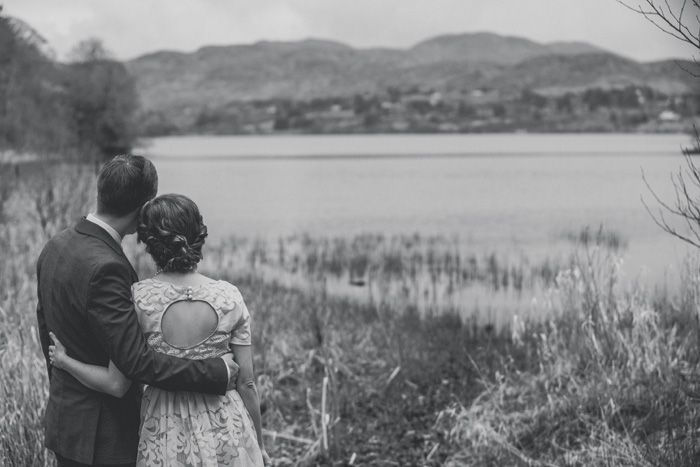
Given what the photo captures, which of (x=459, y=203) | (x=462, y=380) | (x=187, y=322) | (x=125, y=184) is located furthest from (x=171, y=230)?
(x=459, y=203)

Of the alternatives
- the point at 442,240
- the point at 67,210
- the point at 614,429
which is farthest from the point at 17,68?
the point at 614,429

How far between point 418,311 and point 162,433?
10359 millimetres

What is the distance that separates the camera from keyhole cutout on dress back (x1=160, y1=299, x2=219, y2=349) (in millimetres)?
3150

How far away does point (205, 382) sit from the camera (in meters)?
3.12

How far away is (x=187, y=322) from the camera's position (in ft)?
10.4

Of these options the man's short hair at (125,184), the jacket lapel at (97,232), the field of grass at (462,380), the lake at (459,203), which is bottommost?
the lake at (459,203)

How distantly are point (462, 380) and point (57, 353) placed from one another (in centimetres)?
617

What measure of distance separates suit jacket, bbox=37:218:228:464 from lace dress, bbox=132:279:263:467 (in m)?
0.07

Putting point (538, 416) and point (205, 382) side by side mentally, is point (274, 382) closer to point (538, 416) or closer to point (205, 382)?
point (538, 416)

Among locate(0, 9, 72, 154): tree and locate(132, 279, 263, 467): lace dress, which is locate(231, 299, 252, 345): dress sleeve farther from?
locate(0, 9, 72, 154): tree

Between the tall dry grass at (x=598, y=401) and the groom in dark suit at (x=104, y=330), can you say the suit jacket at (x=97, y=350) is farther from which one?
the tall dry grass at (x=598, y=401)

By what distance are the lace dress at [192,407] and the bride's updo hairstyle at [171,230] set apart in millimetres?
115

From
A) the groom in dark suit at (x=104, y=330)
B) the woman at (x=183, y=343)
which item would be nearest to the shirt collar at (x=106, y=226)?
the groom in dark suit at (x=104, y=330)

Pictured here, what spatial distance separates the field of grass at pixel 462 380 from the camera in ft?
18.9
